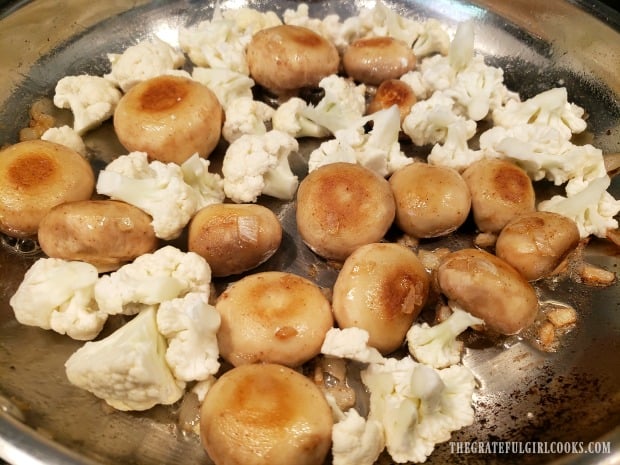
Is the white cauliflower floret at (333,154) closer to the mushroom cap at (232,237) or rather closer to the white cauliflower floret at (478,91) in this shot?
the mushroom cap at (232,237)

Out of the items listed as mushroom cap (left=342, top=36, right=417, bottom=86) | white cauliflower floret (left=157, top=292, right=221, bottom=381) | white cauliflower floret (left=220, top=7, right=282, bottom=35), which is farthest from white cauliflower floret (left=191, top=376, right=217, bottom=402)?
white cauliflower floret (left=220, top=7, right=282, bottom=35)

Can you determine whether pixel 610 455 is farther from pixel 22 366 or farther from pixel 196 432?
pixel 22 366

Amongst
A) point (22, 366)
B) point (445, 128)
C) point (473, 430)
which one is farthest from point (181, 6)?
point (473, 430)

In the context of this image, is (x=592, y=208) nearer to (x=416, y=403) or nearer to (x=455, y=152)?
(x=455, y=152)

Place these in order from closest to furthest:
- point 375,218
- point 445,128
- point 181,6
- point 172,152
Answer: point 375,218, point 172,152, point 445,128, point 181,6

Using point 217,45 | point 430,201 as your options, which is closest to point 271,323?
point 430,201

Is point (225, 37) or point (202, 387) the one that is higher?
point (225, 37)
